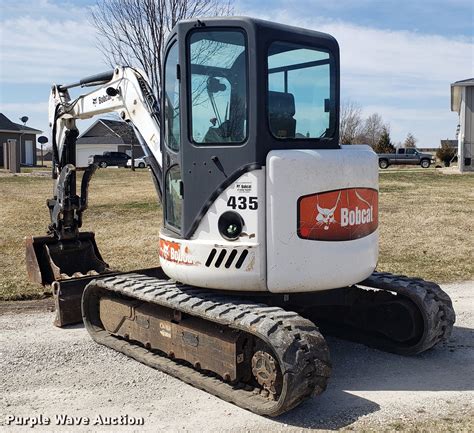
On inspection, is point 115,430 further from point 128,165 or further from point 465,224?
point 128,165

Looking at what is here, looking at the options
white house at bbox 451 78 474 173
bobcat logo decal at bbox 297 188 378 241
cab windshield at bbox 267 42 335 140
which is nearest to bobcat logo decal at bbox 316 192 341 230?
bobcat logo decal at bbox 297 188 378 241

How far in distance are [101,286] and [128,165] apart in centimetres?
4966

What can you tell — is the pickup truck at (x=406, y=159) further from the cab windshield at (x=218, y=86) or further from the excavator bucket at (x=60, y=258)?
the cab windshield at (x=218, y=86)

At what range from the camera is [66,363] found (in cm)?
611

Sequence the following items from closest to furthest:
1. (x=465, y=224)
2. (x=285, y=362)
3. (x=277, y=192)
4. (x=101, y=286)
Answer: (x=285, y=362) → (x=277, y=192) → (x=101, y=286) → (x=465, y=224)

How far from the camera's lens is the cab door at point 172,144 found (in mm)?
5672

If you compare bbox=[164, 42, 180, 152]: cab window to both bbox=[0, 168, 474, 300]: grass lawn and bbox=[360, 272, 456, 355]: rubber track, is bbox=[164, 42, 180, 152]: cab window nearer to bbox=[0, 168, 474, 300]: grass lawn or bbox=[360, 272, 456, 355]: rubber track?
bbox=[360, 272, 456, 355]: rubber track

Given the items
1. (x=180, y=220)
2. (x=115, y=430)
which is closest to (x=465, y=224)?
(x=180, y=220)

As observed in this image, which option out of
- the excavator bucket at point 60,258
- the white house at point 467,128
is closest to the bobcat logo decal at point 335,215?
the excavator bucket at point 60,258

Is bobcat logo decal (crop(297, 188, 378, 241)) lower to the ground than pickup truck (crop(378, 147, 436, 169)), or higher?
lower

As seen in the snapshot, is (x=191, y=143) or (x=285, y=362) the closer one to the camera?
(x=285, y=362)

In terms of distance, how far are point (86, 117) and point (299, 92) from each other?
384cm

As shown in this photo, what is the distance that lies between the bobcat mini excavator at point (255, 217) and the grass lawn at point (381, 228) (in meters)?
3.87

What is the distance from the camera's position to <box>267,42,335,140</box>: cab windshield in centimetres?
537
